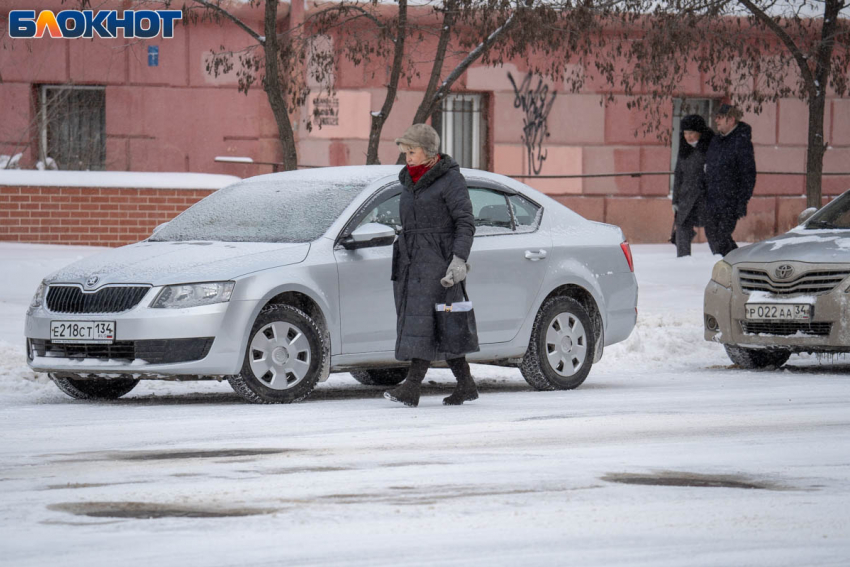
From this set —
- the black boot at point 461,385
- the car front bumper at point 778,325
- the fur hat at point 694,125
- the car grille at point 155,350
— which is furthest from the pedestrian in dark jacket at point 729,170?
the car grille at point 155,350

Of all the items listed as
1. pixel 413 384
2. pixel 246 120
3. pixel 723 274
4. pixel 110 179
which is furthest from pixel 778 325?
pixel 246 120

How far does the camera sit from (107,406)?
31.9ft

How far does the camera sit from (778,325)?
1200 cm

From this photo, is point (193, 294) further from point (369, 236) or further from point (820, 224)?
point (820, 224)

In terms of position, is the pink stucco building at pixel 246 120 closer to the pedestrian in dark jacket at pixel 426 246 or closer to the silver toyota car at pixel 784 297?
the silver toyota car at pixel 784 297

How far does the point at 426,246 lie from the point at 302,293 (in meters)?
0.86

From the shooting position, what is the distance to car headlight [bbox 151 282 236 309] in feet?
30.5

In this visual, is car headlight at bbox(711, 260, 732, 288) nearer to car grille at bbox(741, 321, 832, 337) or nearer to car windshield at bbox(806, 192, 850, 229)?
car grille at bbox(741, 321, 832, 337)

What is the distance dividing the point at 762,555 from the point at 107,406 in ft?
17.8

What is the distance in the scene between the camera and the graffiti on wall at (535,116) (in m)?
24.0

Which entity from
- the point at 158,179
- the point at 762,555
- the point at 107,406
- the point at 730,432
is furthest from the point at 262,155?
the point at 762,555

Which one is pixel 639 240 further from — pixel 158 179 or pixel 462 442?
pixel 462 442

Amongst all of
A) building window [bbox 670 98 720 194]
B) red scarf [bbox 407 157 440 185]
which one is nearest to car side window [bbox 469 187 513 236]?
red scarf [bbox 407 157 440 185]

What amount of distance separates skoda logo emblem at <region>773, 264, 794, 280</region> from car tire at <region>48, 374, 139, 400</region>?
16.0 feet
